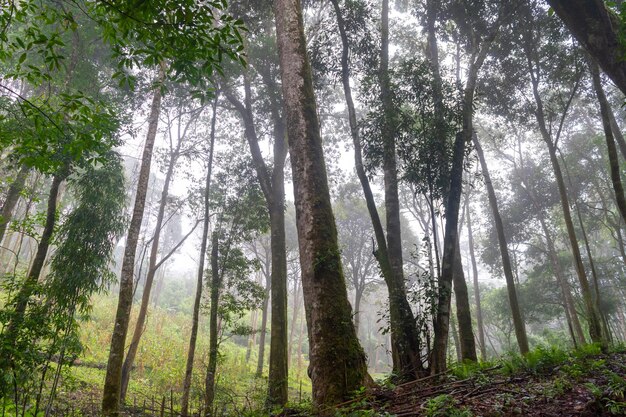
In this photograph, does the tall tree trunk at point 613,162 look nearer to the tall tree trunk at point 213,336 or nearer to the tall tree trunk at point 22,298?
the tall tree trunk at point 213,336

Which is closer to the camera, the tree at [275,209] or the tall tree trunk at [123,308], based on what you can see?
the tall tree trunk at [123,308]

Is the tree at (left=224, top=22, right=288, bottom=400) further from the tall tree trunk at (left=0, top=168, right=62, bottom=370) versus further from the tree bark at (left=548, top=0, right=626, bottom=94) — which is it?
the tree bark at (left=548, top=0, right=626, bottom=94)

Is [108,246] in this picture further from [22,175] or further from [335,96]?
[335,96]

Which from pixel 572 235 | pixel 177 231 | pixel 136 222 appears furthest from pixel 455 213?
pixel 177 231

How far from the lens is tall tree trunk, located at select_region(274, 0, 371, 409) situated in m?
3.96

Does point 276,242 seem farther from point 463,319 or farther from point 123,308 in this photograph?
point 463,319

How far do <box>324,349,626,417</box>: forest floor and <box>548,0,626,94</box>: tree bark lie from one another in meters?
4.13

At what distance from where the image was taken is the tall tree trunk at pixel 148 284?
36.4 feet

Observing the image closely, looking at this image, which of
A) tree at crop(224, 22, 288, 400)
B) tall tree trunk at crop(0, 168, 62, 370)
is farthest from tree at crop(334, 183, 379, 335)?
tall tree trunk at crop(0, 168, 62, 370)

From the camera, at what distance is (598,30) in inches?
213

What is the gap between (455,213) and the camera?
6922 millimetres

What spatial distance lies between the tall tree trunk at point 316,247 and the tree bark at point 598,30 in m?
4.26

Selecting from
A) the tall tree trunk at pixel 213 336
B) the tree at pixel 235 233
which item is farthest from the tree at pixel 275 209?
the tall tree trunk at pixel 213 336

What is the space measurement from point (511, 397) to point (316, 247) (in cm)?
255
